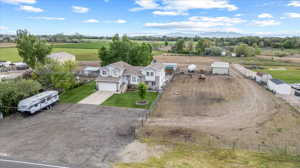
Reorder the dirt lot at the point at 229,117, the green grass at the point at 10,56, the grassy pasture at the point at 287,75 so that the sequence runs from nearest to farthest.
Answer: the dirt lot at the point at 229,117, the grassy pasture at the point at 287,75, the green grass at the point at 10,56

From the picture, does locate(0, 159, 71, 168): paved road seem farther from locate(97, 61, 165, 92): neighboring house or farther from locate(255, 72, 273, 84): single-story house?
locate(255, 72, 273, 84): single-story house

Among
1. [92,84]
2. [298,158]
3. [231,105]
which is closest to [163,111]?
[231,105]

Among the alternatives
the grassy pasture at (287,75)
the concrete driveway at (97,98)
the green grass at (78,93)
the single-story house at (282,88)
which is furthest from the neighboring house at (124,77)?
the grassy pasture at (287,75)

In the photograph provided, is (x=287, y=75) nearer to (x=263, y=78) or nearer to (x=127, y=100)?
(x=263, y=78)

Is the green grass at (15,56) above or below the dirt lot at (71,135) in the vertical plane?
above

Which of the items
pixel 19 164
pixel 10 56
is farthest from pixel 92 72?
pixel 10 56

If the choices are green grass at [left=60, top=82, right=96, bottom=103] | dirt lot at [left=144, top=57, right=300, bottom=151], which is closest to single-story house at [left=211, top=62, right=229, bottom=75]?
dirt lot at [left=144, top=57, right=300, bottom=151]

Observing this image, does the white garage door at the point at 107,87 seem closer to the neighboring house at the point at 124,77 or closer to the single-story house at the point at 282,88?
the neighboring house at the point at 124,77
